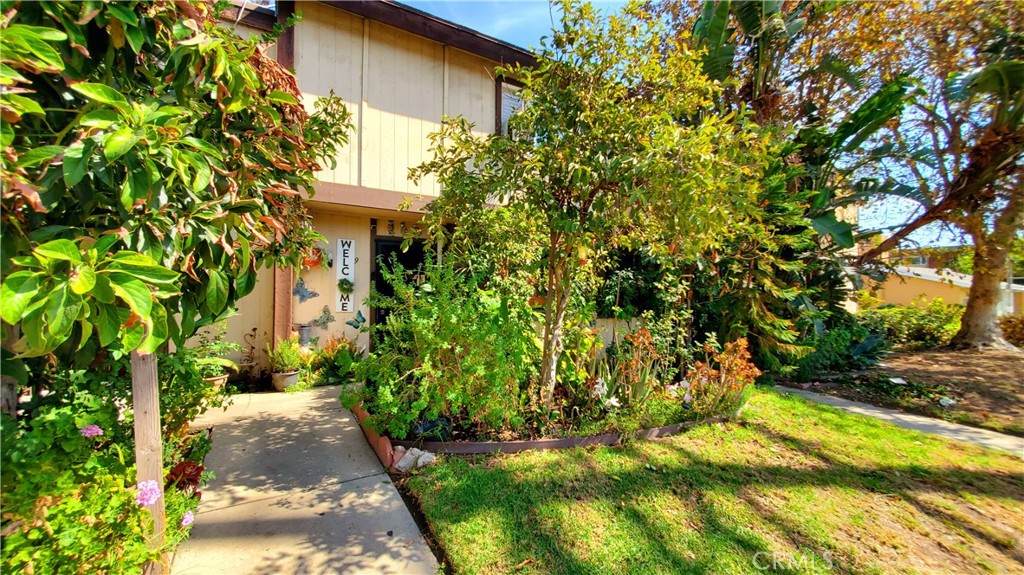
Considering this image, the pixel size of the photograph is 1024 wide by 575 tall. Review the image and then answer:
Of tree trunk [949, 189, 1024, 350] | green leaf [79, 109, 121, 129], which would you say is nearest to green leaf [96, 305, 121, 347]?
green leaf [79, 109, 121, 129]

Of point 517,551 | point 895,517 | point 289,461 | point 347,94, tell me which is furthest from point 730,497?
point 347,94

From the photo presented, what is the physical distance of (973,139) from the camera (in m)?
6.86

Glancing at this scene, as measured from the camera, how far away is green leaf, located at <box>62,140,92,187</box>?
43.6 inches

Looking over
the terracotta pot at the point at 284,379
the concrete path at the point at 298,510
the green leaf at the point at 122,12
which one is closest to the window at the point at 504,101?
the terracotta pot at the point at 284,379

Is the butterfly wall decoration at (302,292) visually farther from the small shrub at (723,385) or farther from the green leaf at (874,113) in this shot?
the green leaf at (874,113)

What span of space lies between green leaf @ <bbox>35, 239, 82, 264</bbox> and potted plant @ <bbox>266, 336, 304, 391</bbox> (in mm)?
4920

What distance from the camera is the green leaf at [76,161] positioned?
1107 millimetres

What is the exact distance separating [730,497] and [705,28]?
734 cm

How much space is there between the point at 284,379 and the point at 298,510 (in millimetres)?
3271

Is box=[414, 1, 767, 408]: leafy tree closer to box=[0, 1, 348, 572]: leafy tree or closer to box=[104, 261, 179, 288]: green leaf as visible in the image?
box=[0, 1, 348, 572]: leafy tree

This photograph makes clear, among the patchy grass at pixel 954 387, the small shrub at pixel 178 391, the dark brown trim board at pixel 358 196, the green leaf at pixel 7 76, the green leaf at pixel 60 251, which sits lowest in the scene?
the patchy grass at pixel 954 387

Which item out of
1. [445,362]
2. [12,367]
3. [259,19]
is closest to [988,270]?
[445,362]

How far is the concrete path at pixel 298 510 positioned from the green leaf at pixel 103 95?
2.31 m

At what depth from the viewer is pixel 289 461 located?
3.35 meters
